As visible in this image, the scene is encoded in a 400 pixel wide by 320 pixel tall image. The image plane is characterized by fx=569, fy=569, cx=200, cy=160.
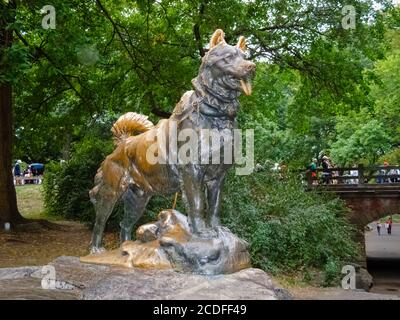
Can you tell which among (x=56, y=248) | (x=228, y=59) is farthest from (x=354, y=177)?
(x=228, y=59)

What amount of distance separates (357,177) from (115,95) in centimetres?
1222

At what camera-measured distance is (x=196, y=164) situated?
19.1ft

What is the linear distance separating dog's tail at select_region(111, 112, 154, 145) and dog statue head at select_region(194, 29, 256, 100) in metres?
1.33

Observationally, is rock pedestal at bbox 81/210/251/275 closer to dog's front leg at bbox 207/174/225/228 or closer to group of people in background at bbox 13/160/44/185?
dog's front leg at bbox 207/174/225/228

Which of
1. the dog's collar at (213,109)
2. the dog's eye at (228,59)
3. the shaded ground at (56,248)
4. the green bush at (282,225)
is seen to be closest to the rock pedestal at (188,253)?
the dog's collar at (213,109)

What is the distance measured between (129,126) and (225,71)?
1810 millimetres

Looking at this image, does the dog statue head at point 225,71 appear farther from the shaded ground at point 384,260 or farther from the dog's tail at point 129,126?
the shaded ground at point 384,260

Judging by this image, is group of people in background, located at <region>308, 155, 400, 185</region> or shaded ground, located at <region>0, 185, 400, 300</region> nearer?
shaded ground, located at <region>0, 185, 400, 300</region>

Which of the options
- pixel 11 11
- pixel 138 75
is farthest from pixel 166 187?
pixel 138 75

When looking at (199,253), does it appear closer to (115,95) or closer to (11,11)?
(11,11)

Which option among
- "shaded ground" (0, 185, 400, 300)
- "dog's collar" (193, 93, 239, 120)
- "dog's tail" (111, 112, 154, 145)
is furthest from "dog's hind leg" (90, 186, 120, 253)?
"shaded ground" (0, 185, 400, 300)

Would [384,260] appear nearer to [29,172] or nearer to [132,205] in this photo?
[29,172]

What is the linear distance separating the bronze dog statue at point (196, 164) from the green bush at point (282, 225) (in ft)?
23.7

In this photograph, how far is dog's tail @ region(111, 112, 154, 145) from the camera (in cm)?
701
